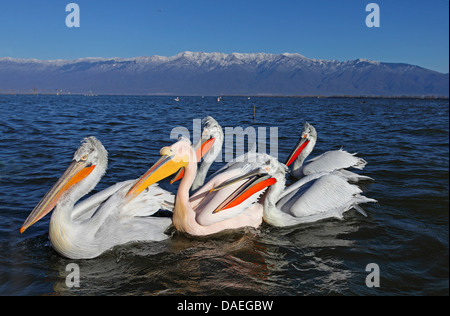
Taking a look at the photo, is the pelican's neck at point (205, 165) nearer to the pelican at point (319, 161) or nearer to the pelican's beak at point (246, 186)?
the pelican's beak at point (246, 186)

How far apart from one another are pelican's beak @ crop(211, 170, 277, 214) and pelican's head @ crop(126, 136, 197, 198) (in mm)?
537

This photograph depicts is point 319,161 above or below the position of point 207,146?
below

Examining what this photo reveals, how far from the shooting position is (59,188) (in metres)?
3.50

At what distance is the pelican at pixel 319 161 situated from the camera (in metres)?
5.96

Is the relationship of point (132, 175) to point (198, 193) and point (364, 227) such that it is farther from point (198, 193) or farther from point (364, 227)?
point (364, 227)

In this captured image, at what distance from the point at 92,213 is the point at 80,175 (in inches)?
20.8

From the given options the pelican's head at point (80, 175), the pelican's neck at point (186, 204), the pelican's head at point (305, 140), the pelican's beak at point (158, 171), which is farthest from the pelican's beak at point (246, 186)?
the pelican's head at point (305, 140)

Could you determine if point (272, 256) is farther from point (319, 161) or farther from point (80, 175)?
point (319, 161)

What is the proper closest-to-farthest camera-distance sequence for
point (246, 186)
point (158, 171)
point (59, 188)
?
point (59, 188) → point (158, 171) → point (246, 186)

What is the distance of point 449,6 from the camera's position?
156 cm

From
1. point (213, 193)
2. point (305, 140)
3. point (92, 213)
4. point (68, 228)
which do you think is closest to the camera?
point (68, 228)

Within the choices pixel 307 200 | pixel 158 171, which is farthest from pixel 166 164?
pixel 307 200

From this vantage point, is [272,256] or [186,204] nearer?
[272,256]
